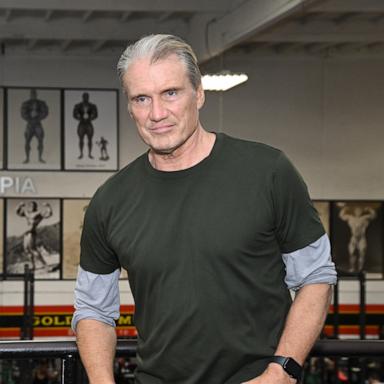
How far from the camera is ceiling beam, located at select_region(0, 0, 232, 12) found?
10062mm

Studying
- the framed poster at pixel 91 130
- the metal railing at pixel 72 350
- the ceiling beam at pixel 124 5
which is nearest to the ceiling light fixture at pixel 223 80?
the ceiling beam at pixel 124 5

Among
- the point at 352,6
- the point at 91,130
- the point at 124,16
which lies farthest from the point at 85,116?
the point at 352,6

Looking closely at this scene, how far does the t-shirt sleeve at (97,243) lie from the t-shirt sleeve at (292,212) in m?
0.35

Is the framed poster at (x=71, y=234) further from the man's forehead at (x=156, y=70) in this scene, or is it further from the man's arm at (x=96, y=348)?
the man's forehead at (x=156, y=70)

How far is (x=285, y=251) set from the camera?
204cm

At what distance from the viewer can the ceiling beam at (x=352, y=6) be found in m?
9.37

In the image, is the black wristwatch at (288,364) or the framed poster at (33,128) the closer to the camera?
the black wristwatch at (288,364)

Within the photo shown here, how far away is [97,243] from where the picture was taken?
2162 millimetres

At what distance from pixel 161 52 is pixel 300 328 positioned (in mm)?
553

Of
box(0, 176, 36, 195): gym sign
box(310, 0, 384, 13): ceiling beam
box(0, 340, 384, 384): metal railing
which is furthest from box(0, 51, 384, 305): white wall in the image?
box(0, 340, 384, 384): metal railing

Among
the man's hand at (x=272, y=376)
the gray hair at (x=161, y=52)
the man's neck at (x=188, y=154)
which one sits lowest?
the man's hand at (x=272, y=376)

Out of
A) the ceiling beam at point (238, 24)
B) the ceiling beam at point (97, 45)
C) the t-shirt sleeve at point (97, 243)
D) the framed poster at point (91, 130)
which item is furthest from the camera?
the framed poster at point (91, 130)

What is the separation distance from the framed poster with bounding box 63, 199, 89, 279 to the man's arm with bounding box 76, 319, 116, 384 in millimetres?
9704

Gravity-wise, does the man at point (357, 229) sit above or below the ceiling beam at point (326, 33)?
below
